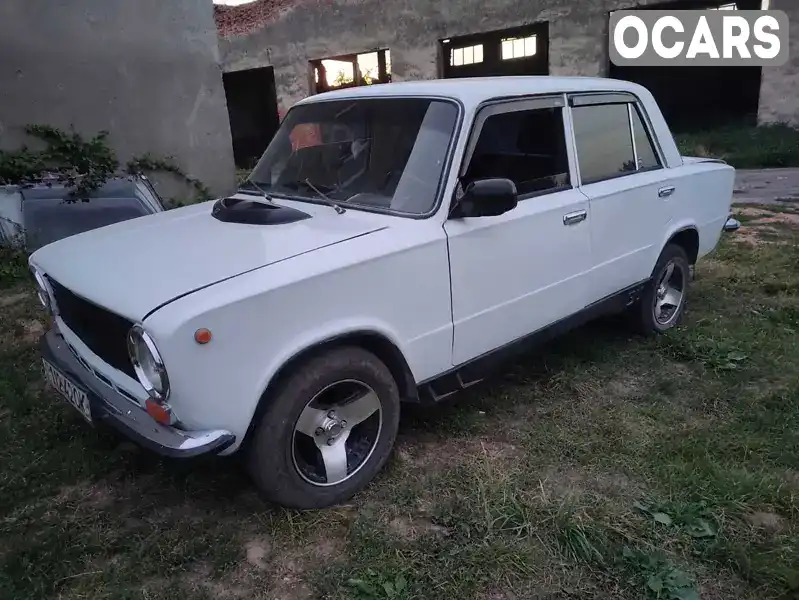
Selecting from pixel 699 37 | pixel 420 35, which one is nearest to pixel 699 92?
pixel 699 37

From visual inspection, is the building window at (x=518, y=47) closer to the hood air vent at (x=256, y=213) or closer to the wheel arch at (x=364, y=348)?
the hood air vent at (x=256, y=213)

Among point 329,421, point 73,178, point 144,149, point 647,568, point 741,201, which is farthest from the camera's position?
point 741,201

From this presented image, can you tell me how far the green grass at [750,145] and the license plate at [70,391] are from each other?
11.8 metres

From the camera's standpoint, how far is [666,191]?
421 cm

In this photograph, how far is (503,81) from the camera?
356 centimetres

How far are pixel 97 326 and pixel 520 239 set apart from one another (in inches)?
79.2

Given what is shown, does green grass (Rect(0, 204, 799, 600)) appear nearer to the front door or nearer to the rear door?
the front door

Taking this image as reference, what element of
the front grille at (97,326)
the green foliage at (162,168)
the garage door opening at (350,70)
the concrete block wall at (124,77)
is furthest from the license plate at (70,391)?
the garage door opening at (350,70)

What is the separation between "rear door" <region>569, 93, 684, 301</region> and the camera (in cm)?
373

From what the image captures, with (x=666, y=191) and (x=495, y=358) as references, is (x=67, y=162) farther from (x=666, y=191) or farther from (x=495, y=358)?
(x=666, y=191)

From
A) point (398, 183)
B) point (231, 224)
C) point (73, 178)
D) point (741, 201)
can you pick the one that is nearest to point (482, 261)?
point (398, 183)

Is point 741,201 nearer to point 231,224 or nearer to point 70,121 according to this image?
point 231,224

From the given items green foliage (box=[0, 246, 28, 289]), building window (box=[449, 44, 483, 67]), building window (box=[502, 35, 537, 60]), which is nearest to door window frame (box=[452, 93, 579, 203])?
green foliage (box=[0, 246, 28, 289])

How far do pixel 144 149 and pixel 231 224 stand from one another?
219 inches
